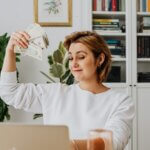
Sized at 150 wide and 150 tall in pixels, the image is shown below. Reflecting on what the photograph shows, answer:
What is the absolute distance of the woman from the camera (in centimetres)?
168

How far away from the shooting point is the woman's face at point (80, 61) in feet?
5.77

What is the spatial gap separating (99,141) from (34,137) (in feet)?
0.73

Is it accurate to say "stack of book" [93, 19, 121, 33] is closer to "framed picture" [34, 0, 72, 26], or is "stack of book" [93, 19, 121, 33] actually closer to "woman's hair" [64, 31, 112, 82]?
"framed picture" [34, 0, 72, 26]

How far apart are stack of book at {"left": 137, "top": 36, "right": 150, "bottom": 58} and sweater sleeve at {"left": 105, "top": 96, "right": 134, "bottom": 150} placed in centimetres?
206

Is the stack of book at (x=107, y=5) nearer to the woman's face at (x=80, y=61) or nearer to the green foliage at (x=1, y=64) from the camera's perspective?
the green foliage at (x=1, y=64)

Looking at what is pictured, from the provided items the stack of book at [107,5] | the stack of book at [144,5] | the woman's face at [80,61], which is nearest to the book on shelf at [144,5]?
the stack of book at [144,5]

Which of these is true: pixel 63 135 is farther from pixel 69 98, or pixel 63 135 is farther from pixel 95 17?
pixel 95 17

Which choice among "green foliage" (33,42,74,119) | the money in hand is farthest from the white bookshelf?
the money in hand

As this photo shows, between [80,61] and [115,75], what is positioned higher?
[80,61]

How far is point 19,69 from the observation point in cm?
386

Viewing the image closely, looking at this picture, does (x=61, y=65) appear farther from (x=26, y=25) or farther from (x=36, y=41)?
(x=36, y=41)

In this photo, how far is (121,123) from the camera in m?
1.56

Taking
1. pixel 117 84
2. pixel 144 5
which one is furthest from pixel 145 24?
pixel 117 84

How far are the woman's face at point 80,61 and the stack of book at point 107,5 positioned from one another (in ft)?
6.69
